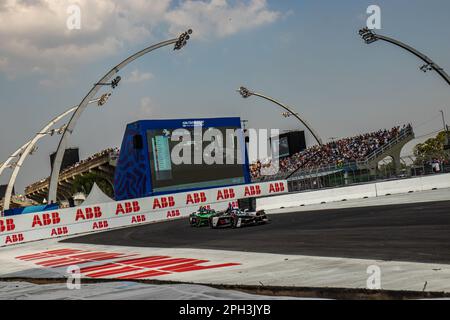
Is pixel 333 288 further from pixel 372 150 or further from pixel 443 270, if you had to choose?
pixel 372 150

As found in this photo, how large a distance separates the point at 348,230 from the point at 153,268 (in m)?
6.35

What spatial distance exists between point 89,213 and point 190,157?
12.0 meters

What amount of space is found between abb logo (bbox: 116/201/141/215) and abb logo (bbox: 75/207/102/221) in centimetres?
130

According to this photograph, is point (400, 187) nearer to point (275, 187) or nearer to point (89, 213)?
point (275, 187)

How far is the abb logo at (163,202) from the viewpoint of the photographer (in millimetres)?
37344

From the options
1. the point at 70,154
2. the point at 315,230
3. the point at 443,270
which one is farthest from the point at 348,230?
the point at 70,154

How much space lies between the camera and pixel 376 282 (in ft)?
25.1

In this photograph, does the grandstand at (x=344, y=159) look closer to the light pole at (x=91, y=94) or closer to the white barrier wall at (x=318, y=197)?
the white barrier wall at (x=318, y=197)

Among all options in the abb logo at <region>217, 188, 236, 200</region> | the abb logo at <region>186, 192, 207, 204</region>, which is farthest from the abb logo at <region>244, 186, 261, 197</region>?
the abb logo at <region>186, 192, 207, 204</region>

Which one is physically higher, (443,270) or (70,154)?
(70,154)

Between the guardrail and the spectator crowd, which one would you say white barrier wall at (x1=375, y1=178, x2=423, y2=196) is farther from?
the guardrail

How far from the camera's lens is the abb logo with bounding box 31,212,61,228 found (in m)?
31.5

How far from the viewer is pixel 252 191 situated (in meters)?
42.1

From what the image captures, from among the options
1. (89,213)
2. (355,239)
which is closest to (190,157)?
(89,213)
